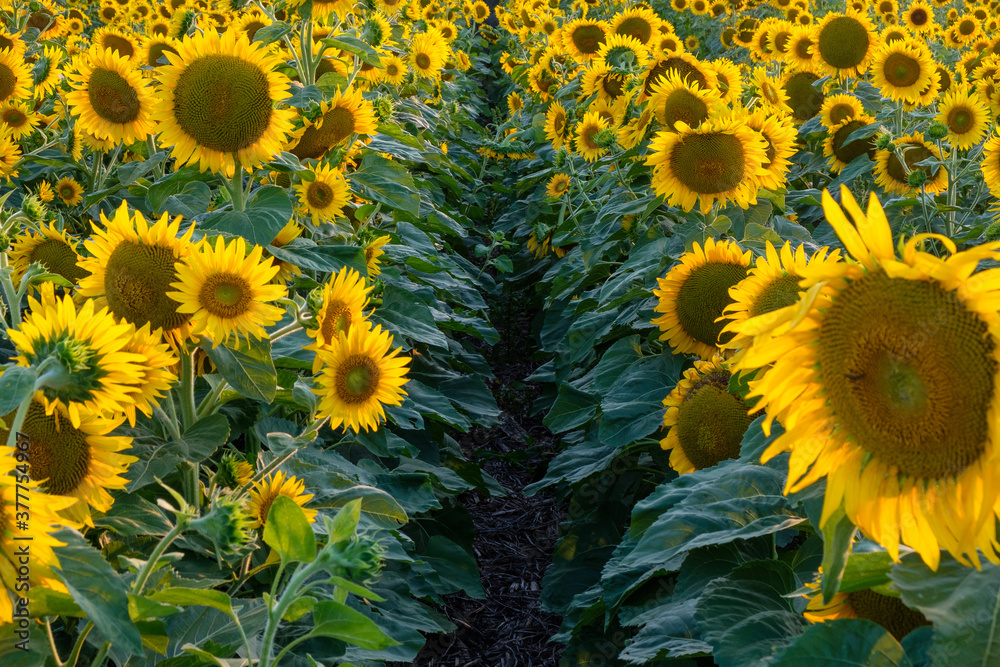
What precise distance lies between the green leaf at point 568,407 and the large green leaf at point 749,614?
188 cm

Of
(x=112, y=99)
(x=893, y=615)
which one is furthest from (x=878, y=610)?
(x=112, y=99)

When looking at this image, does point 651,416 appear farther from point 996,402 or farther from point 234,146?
point 996,402

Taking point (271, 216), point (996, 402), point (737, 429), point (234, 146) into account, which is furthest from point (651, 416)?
point (996, 402)

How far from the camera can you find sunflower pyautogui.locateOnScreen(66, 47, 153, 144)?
2797 millimetres

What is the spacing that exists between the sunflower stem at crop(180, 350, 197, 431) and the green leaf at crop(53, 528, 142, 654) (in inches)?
29.4

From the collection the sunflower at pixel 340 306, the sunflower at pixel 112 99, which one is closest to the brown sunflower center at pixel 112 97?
the sunflower at pixel 112 99

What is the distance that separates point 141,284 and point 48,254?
890 millimetres

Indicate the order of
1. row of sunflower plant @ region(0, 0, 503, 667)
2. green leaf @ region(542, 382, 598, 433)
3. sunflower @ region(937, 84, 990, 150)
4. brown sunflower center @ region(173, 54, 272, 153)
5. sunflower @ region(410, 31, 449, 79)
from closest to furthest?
row of sunflower plant @ region(0, 0, 503, 667)
brown sunflower center @ region(173, 54, 272, 153)
green leaf @ region(542, 382, 598, 433)
sunflower @ region(937, 84, 990, 150)
sunflower @ region(410, 31, 449, 79)

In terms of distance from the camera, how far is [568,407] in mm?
3531

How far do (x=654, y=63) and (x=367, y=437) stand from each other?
2.22 meters

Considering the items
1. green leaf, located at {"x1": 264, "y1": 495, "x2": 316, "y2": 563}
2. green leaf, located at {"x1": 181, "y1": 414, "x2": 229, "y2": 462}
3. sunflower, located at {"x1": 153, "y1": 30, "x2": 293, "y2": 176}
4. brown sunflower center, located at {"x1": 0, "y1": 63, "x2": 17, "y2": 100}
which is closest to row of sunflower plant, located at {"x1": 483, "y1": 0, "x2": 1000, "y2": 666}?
green leaf, located at {"x1": 264, "y1": 495, "x2": 316, "y2": 563}

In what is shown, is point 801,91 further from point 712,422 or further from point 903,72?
point 712,422

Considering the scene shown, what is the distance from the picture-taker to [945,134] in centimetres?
397

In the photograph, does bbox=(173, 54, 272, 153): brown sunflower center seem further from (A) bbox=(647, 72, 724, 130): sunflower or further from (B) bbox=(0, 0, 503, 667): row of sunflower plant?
(A) bbox=(647, 72, 724, 130): sunflower
